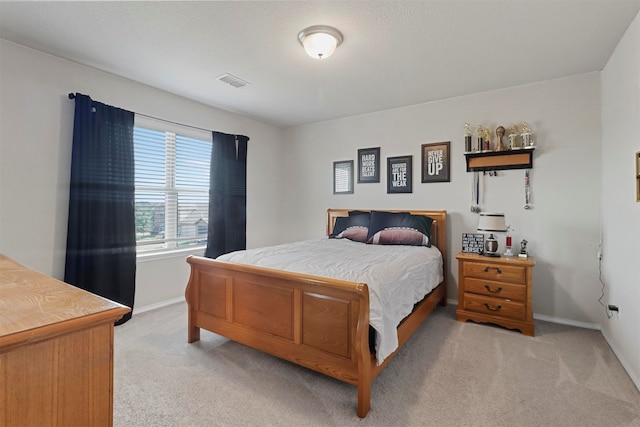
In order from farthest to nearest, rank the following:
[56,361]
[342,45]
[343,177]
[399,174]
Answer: [343,177]
[399,174]
[342,45]
[56,361]

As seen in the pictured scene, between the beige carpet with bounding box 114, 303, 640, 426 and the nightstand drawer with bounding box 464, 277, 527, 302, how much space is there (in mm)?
353

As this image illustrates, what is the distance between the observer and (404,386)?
6.38 ft

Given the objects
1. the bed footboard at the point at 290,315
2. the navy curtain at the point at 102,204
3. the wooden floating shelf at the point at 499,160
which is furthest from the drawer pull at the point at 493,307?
the navy curtain at the point at 102,204

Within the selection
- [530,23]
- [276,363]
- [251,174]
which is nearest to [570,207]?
[530,23]

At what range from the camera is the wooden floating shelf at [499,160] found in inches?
122

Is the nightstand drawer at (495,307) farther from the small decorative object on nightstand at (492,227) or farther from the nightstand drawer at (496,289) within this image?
the small decorative object on nightstand at (492,227)

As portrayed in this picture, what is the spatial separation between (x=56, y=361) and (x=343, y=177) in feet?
12.8

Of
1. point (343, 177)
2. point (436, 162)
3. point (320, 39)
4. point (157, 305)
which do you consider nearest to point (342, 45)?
point (320, 39)

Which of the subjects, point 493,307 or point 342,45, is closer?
point 342,45

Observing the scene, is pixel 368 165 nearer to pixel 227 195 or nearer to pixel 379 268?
pixel 227 195

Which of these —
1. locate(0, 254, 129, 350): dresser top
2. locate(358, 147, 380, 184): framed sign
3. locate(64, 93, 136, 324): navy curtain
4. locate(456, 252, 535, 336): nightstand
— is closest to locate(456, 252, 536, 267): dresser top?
locate(456, 252, 535, 336): nightstand

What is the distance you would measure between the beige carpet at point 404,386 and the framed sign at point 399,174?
1.89 metres

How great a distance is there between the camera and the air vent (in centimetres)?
300

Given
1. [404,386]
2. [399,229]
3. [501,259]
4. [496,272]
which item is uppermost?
[399,229]
